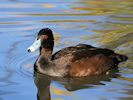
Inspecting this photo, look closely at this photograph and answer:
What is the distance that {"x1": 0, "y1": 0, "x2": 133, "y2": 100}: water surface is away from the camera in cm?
927

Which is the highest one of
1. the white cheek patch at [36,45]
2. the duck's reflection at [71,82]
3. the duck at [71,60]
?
the white cheek patch at [36,45]

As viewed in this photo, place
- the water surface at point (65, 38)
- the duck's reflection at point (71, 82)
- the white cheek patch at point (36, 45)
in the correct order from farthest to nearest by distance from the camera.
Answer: the white cheek patch at point (36, 45), the duck's reflection at point (71, 82), the water surface at point (65, 38)

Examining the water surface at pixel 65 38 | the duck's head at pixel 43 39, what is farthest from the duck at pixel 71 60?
the water surface at pixel 65 38

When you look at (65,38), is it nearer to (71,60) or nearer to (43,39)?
(43,39)

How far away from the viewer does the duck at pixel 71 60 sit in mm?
10109

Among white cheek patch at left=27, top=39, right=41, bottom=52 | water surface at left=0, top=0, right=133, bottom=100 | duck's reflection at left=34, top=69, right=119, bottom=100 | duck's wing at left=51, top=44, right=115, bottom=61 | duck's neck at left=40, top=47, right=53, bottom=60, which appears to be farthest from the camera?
duck's neck at left=40, top=47, right=53, bottom=60

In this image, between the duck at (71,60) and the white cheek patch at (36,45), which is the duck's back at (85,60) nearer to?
the duck at (71,60)

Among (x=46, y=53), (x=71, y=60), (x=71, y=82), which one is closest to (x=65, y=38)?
(x=46, y=53)

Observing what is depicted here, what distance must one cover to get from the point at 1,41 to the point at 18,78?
80.7 inches

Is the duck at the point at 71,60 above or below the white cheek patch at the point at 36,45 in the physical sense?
below

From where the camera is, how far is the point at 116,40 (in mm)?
11969

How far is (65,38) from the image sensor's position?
12039mm

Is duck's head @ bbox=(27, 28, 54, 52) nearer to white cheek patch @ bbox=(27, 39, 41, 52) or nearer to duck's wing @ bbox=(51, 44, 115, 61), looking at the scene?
white cheek patch @ bbox=(27, 39, 41, 52)

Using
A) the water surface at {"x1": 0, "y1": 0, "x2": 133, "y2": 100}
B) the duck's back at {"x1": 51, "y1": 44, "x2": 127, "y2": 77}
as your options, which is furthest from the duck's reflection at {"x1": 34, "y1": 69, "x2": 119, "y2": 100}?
the duck's back at {"x1": 51, "y1": 44, "x2": 127, "y2": 77}
